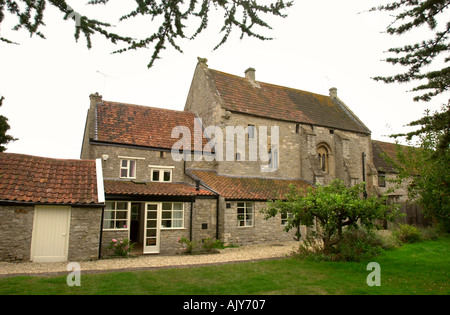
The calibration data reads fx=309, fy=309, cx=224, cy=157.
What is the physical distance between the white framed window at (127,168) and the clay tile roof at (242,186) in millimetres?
3530

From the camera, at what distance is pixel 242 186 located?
19828mm

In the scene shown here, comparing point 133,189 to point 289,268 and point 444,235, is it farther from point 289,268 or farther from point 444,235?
point 444,235

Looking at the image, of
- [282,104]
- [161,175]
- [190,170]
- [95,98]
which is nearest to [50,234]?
[161,175]

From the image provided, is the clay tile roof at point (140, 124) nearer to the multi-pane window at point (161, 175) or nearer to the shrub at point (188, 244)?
the multi-pane window at point (161, 175)

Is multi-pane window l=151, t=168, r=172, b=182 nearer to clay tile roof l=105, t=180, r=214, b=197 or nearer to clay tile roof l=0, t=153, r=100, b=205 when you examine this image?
clay tile roof l=105, t=180, r=214, b=197

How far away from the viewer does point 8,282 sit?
26.2 ft

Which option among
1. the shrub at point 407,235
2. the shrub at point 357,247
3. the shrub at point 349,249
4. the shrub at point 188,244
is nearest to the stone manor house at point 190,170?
the shrub at point 188,244

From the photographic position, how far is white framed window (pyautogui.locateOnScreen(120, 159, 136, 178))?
1819 cm

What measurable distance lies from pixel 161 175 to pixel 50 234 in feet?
25.7

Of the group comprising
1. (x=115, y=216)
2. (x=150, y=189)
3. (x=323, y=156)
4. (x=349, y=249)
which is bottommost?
(x=349, y=249)

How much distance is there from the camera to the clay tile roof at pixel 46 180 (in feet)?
39.8

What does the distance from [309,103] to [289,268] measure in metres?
20.6

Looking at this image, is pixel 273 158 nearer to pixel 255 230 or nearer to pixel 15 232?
pixel 255 230
